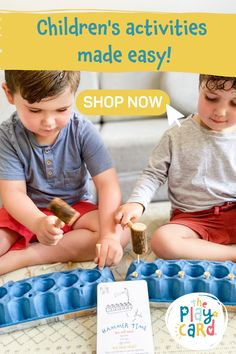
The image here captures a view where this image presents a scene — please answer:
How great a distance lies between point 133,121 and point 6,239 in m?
0.25

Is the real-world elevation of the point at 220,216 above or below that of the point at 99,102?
below

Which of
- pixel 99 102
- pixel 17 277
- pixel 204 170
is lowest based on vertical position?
pixel 17 277

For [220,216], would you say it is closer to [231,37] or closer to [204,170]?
[204,170]

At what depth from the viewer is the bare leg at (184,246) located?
54 cm

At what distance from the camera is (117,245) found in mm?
515

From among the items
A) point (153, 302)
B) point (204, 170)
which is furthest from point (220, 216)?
point (153, 302)

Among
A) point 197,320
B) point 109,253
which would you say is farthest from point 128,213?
point 197,320

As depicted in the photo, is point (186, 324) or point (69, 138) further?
point (69, 138)

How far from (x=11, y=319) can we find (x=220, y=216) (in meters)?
0.32

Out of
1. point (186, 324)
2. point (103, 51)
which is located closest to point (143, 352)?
point (186, 324)

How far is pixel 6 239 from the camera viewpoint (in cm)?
58

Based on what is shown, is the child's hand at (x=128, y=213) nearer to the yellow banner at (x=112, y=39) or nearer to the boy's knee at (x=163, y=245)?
the boy's knee at (x=163, y=245)

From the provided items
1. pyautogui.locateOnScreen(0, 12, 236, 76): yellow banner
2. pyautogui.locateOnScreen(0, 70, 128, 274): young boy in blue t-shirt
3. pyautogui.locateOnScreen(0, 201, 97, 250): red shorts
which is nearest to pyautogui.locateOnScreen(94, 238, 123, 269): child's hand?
pyautogui.locateOnScreen(0, 70, 128, 274): young boy in blue t-shirt

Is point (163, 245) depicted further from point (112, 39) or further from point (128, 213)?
point (112, 39)
